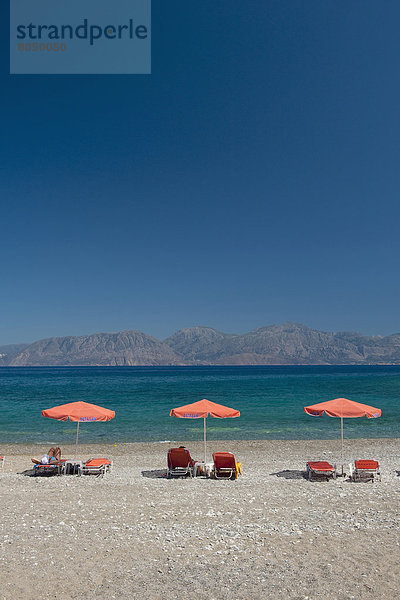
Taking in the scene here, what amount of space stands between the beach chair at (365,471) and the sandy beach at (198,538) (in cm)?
49

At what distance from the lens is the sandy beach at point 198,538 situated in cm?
629

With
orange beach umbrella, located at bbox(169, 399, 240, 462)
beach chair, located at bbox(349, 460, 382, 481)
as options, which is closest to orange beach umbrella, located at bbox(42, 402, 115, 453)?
orange beach umbrella, located at bbox(169, 399, 240, 462)

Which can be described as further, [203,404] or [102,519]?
[203,404]

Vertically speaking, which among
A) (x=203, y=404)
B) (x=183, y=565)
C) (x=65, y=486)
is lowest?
(x=65, y=486)

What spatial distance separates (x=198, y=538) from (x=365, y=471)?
8.11m

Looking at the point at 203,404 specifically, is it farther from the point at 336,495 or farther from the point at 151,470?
the point at 336,495

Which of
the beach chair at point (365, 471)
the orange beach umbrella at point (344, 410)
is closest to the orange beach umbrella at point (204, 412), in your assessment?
the orange beach umbrella at point (344, 410)

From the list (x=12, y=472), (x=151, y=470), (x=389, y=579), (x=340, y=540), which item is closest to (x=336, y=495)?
(x=340, y=540)

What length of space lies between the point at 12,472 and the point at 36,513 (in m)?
7.25

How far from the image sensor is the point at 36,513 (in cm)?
969

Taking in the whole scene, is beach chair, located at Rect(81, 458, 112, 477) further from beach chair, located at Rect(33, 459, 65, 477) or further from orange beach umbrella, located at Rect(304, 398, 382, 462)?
orange beach umbrella, located at Rect(304, 398, 382, 462)

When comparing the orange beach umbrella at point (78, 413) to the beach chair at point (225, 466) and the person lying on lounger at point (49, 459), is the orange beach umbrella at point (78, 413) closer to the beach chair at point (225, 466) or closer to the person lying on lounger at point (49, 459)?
the person lying on lounger at point (49, 459)

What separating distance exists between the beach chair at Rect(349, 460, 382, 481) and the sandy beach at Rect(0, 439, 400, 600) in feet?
1.61

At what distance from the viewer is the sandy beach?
629cm
